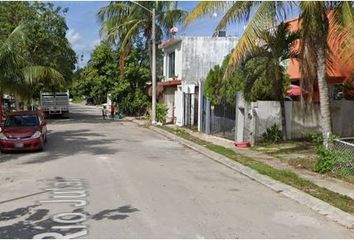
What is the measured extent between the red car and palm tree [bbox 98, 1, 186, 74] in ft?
66.2

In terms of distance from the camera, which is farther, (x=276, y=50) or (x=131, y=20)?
(x=131, y=20)

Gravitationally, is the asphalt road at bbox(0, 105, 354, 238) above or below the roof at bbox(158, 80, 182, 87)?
below

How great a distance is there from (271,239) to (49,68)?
110 feet

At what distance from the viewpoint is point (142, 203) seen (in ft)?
33.2

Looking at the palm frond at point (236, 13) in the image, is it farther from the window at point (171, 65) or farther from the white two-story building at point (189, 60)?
the window at point (171, 65)

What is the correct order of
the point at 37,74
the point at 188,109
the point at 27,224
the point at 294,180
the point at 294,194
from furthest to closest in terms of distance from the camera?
the point at 37,74
the point at 188,109
the point at 294,180
the point at 294,194
the point at 27,224

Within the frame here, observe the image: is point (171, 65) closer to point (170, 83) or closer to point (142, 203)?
point (170, 83)

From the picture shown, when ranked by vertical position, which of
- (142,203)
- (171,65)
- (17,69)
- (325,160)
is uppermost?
(171,65)

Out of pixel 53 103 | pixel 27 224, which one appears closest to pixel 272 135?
pixel 27 224

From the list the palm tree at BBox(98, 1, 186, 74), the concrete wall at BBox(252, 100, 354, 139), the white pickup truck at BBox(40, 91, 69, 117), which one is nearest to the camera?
the concrete wall at BBox(252, 100, 354, 139)

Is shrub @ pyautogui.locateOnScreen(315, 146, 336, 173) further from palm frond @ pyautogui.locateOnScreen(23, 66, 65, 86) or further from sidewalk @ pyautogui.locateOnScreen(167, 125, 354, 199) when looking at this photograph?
palm frond @ pyautogui.locateOnScreen(23, 66, 65, 86)

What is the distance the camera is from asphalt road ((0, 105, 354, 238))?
26.8 feet

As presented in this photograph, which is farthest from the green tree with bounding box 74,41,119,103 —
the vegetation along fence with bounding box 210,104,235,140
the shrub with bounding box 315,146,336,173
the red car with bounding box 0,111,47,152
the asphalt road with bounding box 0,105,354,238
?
the shrub with bounding box 315,146,336,173

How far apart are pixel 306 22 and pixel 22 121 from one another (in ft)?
38.0
